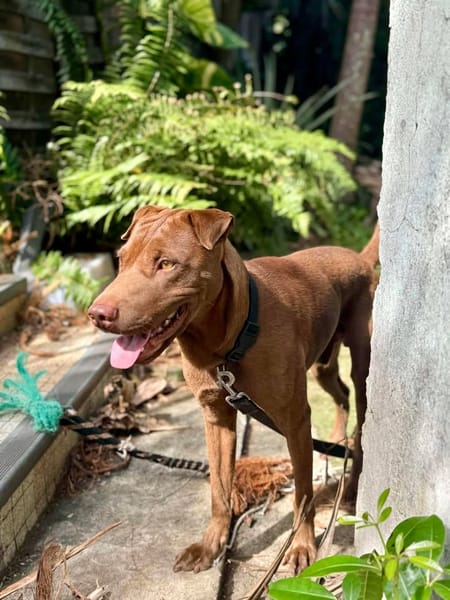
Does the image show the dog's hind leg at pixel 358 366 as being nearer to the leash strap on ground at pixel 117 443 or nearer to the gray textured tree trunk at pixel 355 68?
the leash strap on ground at pixel 117 443

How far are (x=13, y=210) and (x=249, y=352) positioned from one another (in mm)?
3959

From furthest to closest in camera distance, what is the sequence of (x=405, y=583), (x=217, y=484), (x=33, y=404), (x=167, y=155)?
(x=167, y=155), (x=33, y=404), (x=217, y=484), (x=405, y=583)

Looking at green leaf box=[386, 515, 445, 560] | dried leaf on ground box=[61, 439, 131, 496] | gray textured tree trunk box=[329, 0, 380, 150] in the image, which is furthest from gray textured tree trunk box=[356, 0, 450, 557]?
gray textured tree trunk box=[329, 0, 380, 150]

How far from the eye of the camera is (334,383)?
144 inches

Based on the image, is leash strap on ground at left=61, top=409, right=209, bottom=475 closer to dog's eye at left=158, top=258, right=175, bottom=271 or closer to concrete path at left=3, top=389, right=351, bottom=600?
concrete path at left=3, top=389, right=351, bottom=600

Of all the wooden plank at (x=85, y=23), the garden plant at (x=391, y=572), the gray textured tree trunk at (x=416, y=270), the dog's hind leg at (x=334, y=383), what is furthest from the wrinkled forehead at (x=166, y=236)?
the wooden plank at (x=85, y=23)

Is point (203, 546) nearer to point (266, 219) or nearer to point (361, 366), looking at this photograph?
point (361, 366)

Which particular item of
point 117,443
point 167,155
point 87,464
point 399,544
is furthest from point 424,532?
point 167,155

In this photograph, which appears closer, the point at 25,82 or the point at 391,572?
the point at 391,572

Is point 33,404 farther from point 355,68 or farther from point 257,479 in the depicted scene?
point 355,68

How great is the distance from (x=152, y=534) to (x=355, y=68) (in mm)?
7870

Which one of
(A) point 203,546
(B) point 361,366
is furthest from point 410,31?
(A) point 203,546

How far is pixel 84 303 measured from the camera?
16.9 ft

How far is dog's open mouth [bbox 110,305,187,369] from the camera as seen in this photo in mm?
2176
